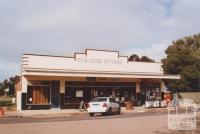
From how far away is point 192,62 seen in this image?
202 ft

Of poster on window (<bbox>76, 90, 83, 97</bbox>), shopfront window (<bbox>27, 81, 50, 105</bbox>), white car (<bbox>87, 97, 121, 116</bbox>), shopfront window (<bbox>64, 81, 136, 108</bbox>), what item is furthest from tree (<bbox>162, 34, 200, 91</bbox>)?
white car (<bbox>87, 97, 121, 116</bbox>)

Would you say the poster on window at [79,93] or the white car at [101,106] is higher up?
the poster on window at [79,93]

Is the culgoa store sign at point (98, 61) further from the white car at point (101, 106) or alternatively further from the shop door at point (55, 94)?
the white car at point (101, 106)

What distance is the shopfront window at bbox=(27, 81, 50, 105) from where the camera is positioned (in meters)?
42.7

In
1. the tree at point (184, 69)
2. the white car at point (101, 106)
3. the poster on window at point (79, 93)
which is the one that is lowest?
the white car at point (101, 106)

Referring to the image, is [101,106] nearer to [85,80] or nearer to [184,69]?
[85,80]

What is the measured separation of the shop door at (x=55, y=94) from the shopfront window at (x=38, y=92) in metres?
0.42

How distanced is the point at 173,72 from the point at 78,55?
20.6m

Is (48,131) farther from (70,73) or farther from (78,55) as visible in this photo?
(78,55)

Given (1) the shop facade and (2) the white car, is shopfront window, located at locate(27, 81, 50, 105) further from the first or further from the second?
(2) the white car

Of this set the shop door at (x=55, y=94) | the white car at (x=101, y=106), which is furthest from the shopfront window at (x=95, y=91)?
the white car at (x=101, y=106)

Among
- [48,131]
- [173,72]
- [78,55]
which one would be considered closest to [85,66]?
[78,55]

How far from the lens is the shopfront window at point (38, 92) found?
140 ft

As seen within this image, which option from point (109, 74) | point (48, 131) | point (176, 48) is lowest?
point (48, 131)
